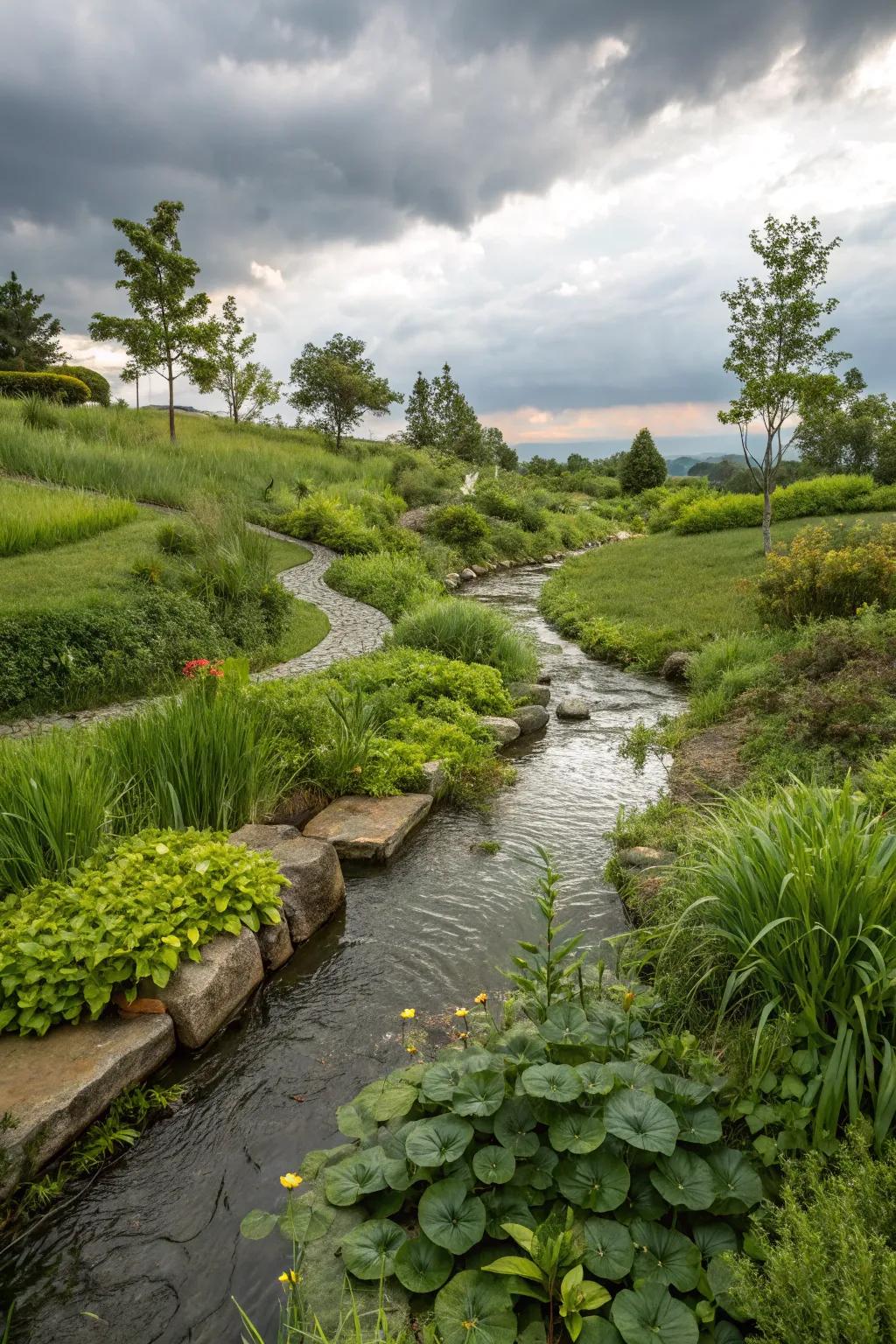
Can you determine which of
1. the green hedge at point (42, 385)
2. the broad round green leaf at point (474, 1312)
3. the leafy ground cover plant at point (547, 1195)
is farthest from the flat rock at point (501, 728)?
the green hedge at point (42, 385)

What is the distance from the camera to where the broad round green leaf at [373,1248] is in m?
2.12

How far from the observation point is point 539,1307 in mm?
2023

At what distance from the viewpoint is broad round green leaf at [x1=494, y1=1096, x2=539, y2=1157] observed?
2262mm

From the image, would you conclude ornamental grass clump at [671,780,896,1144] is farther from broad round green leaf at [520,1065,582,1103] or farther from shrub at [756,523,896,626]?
shrub at [756,523,896,626]

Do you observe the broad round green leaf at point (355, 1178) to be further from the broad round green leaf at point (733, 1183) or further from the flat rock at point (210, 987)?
the flat rock at point (210, 987)

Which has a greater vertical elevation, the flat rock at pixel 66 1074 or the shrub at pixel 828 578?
the shrub at pixel 828 578

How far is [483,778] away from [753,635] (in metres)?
5.70

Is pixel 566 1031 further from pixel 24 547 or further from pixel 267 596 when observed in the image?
pixel 24 547

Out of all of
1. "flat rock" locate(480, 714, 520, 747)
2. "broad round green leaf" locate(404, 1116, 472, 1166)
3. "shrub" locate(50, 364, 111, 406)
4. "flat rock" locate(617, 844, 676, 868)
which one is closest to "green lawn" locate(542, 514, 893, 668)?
"flat rock" locate(480, 714, 520, 747)

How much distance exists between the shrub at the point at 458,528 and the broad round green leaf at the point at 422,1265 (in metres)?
20.6

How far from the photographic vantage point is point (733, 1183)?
2150 millimetres

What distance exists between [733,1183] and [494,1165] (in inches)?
28.3

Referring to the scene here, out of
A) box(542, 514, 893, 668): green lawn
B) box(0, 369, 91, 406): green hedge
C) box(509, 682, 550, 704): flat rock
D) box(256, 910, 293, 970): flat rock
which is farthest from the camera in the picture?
box(0, 369, 91, 406): green hedge

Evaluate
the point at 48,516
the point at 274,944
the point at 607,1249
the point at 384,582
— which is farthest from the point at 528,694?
the point at 48,516
